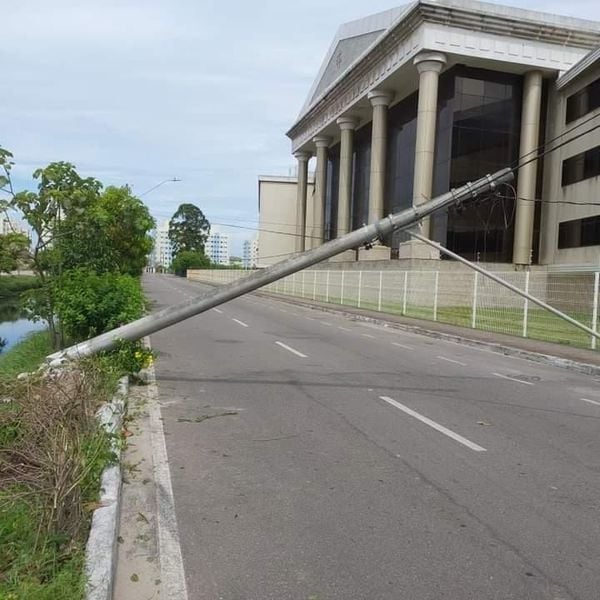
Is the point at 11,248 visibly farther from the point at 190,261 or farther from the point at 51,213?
the point at 190,261

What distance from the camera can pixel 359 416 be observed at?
775 centimetres

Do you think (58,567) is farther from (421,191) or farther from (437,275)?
(421,191)

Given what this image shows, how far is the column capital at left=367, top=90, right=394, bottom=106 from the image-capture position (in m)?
40.8

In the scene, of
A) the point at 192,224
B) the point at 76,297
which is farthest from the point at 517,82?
the point at 192,224

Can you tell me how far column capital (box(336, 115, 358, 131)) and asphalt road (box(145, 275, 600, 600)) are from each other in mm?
39239

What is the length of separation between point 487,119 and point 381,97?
7.29 metres

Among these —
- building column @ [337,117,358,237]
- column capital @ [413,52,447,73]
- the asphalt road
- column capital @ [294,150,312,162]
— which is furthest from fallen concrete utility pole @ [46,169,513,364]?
column capital @ [294,150,312,162]

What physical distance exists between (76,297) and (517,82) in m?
33.9

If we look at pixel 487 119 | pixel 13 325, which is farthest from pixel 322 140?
pixel 13 325

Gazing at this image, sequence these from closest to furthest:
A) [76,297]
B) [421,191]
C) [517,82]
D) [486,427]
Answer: [486,427]
[76,297]
[421,191]
[517,82]

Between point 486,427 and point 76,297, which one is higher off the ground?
point 76,297

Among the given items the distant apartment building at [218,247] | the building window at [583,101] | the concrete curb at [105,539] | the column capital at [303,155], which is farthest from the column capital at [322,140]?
the distant apartment building at [218,247]

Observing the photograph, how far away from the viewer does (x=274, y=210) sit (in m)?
77.1

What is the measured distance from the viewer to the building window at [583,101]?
32728 millimetres
